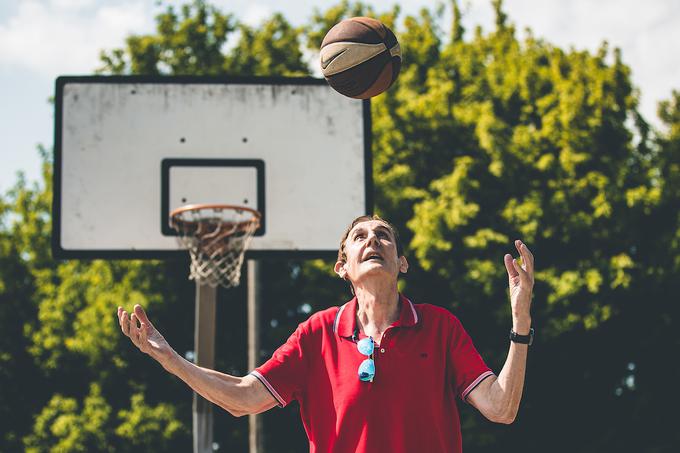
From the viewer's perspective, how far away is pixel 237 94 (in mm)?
8836

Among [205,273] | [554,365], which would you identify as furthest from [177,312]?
[205,273]

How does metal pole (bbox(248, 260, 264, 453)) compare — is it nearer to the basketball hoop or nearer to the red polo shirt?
the basketball hoop

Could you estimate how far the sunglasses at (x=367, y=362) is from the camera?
3.81 metres

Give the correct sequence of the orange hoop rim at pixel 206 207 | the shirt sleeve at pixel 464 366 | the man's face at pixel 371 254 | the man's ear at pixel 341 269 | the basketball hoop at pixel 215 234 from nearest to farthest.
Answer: the shirt sleeve at pixel 464 366
the man's face at pixel 371 254
the man's ear at pixel 341 269
the orange hoop rim at pixel 206 207
the basketball hoop at pixel 215 234

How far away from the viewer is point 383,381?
12.5ft

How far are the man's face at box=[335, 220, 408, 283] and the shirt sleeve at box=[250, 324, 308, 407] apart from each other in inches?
14.1

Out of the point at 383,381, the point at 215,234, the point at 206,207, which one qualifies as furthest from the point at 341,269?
the point at 215,234

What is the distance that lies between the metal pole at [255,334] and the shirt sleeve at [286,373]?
37.3 ft

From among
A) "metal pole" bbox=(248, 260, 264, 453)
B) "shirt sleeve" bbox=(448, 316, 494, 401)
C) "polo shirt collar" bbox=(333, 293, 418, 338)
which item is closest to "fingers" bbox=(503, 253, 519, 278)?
"shirt sleeve" bbox=(448, 316, 494, 401)

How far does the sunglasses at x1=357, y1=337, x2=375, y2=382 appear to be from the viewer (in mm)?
3812

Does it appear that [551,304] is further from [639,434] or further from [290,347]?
[290,347]

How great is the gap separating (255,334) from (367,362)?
12.2 meters

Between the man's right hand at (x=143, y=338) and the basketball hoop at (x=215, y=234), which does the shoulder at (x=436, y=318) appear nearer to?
the man's right hand at (x=143, y=338)

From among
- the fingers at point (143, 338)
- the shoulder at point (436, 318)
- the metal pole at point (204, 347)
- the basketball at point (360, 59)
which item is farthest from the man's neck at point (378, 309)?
the metal pole at point (204, 347)
